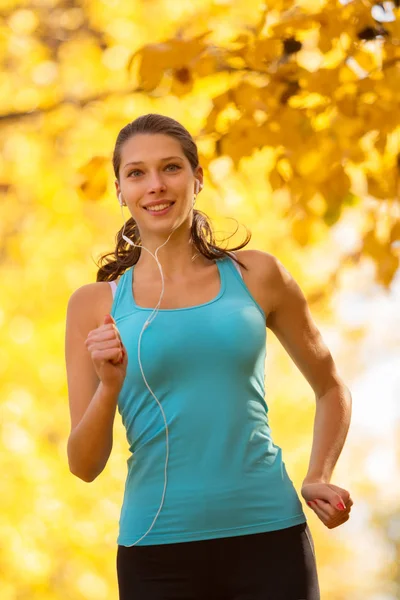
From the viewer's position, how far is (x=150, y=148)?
2.20 m

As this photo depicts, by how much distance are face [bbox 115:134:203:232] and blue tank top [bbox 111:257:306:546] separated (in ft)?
0.72

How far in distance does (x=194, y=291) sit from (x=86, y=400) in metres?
0.31

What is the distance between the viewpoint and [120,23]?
6137mm

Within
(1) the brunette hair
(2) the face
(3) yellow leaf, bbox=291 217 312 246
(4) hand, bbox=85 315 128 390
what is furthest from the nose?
(3) yellow leaf, bbox=291 217 312 246

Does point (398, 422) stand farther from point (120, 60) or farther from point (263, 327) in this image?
point (263, 327)

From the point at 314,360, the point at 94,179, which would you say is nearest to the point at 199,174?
the point at 314,360

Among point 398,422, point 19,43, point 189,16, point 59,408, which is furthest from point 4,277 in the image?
point 398,422

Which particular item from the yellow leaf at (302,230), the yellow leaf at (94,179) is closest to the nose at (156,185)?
the yellow leaf at (94,179)

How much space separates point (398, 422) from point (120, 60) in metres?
11.1

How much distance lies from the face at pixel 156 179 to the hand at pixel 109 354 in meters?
0.35

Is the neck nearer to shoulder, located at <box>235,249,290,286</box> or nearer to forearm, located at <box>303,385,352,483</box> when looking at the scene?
shoulder, located at <box>235,249,290,286</box>

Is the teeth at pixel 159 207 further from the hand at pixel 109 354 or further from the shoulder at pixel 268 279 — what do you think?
the hand at pixel 109 354

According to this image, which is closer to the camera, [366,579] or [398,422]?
[398,422]

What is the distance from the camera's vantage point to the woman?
1.93 metres
